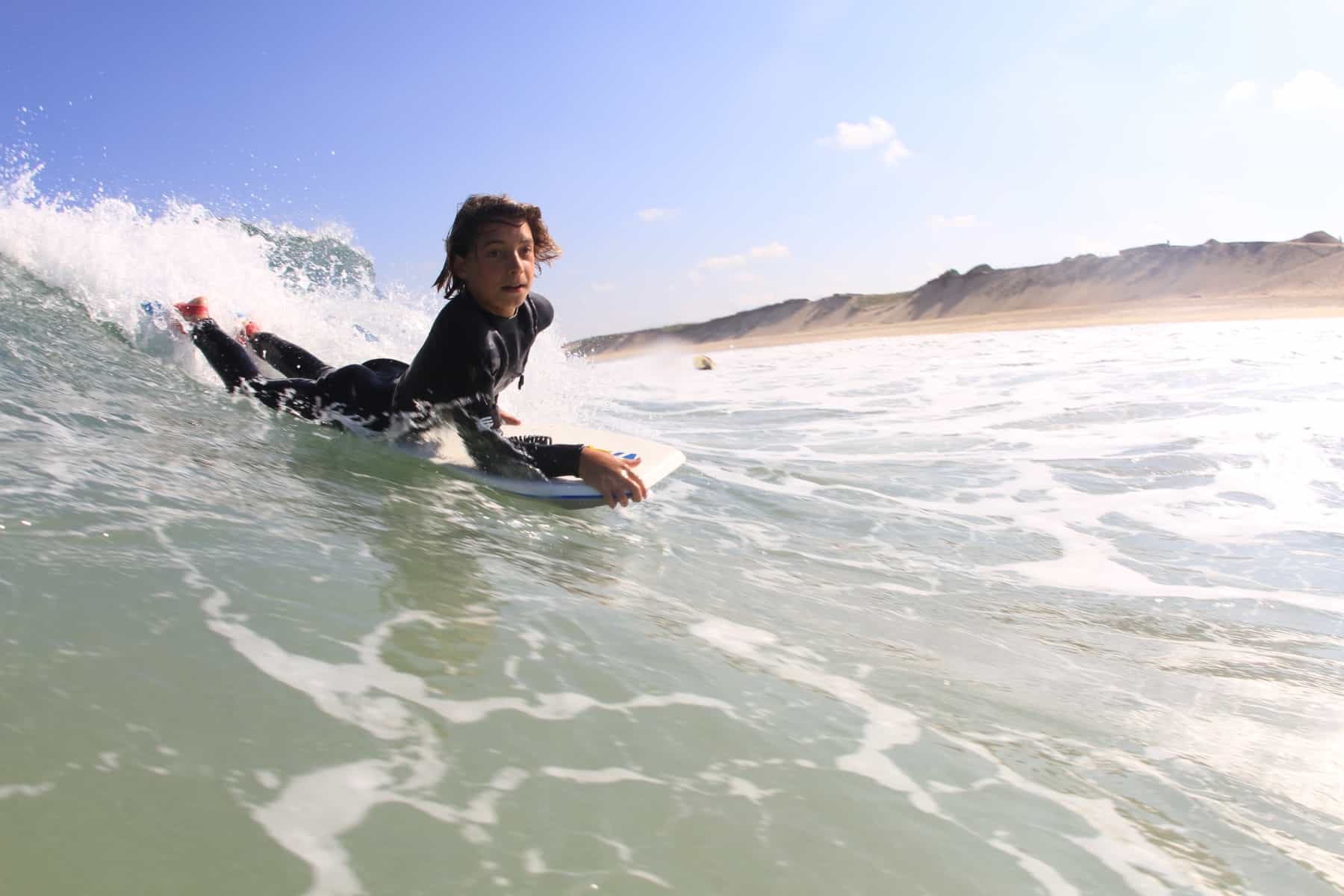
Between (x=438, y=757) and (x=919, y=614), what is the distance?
1.86m

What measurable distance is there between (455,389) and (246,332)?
2.74 m

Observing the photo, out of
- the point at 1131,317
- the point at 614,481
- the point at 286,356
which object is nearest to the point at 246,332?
the point at 286,356

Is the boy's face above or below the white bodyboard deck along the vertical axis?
above

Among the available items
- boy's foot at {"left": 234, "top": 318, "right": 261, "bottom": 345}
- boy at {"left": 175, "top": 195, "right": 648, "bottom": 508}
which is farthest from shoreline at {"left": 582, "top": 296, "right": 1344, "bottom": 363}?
boy at {"left": 175, "top": 195, "right": 648, "bottom": 508}

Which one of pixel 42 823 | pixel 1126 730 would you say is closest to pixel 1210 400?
pixel 1126 730

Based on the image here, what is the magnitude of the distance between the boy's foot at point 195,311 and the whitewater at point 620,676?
428 millimetres

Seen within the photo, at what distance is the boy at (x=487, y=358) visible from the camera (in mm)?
3453

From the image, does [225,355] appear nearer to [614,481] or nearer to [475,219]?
[475,219]

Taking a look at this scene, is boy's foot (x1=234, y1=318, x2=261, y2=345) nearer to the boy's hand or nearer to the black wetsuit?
the black wetsuit

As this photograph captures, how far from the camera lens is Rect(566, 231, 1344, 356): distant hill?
43.5m

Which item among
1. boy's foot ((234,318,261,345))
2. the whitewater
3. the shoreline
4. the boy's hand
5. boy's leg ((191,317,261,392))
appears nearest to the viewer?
the whitewater

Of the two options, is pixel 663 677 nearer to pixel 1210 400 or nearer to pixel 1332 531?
pixel 1332 531

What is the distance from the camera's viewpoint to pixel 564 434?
468cm

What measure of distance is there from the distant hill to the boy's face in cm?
3486
